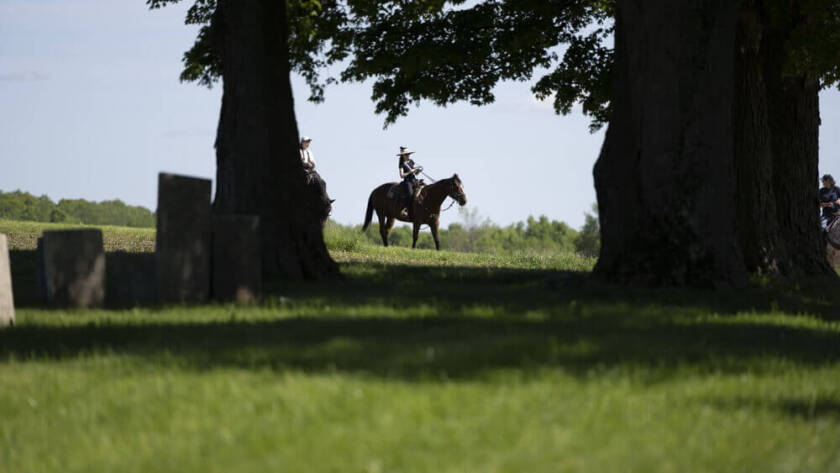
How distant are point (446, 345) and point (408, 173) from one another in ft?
84.3

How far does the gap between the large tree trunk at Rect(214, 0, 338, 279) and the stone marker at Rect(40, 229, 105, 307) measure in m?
2.99

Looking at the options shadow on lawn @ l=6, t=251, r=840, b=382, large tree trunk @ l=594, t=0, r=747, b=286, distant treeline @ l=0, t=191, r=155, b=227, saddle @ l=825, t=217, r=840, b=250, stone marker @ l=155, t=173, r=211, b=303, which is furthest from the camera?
distant treeline @ l=0, t=191, r=155, b=227

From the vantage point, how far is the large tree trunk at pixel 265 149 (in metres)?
14.2

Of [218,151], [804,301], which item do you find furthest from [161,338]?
[804,301]

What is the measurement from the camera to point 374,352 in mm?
7457

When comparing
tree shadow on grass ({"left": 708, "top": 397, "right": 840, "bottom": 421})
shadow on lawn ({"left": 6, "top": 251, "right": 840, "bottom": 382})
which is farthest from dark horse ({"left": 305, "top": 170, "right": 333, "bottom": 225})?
tree shadow on grass ({"left": 708, "top": 397, "right": 840, "bottom": 421})

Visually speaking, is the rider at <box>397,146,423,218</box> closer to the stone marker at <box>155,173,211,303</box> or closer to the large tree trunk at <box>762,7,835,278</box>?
the large tree trunk at <box>762,7,835,278</box>

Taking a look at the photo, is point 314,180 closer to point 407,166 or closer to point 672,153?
point 407,166

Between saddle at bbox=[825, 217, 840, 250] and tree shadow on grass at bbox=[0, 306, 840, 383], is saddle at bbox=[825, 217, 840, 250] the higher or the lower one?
the higher one

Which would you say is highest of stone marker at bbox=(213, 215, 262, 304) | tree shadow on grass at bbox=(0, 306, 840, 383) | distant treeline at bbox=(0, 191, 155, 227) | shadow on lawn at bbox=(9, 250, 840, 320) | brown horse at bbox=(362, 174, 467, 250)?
distant treeline at bbox=(0, 191, 155, 227)

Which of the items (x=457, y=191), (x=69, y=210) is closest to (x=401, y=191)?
(x=457, y=191)

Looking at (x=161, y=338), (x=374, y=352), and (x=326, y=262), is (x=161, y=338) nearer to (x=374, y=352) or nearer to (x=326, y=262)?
(x=374, y=352)

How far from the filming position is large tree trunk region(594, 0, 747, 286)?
13594 millimetres

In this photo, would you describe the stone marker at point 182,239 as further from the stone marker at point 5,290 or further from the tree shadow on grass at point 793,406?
the tree shadow on grass at point 793,406
